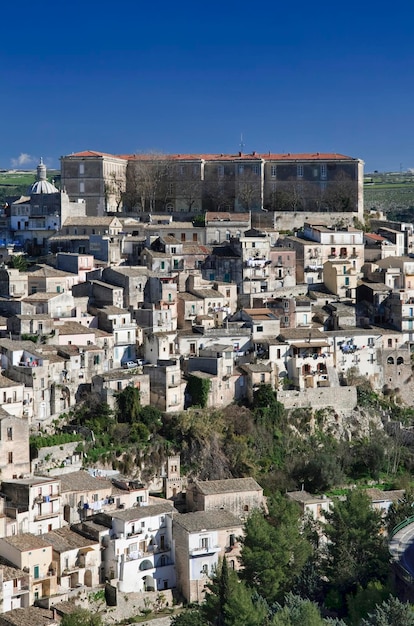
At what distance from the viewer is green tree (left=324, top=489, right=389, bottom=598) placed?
3466cm

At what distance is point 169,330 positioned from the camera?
47719 millimetres

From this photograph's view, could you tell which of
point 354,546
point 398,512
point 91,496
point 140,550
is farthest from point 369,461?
point 91,496

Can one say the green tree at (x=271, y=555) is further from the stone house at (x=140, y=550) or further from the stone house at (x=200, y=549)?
the stone house at (x=140, y=550)

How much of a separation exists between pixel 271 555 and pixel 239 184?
3208 cm

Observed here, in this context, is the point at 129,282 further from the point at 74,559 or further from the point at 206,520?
the point at 74,559

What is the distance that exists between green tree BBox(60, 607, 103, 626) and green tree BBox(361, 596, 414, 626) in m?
7.18

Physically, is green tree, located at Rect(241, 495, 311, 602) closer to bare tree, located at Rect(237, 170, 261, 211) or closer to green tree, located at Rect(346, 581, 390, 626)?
green tree, located at Rect(346, 581, 390, 626)

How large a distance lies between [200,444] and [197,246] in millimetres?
14677

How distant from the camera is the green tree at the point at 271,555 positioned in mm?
34438

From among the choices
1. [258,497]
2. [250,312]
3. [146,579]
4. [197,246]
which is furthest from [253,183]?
[146,579]

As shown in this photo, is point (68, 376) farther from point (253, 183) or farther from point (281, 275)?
point (253, 183)

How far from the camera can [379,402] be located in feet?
162

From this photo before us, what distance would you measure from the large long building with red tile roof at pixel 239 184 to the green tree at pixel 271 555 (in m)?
29.5

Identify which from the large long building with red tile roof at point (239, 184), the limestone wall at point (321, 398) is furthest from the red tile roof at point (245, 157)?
the limestone wall at point (321, 398)
